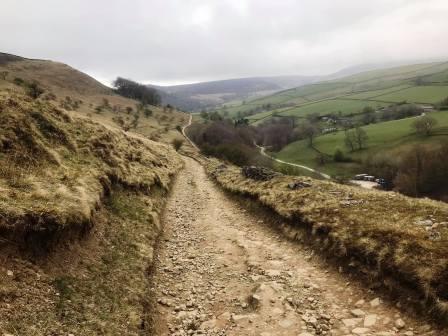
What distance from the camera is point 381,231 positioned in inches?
636

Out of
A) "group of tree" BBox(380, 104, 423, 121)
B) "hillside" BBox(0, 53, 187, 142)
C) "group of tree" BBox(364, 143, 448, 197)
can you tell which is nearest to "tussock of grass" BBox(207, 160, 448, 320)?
"group of tree" BBox(364, 143, 448, 197)

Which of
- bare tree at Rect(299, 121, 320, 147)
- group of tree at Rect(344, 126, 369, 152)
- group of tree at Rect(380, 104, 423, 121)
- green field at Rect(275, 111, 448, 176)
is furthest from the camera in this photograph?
group of tree at Rect(380, 104, 423, 121)

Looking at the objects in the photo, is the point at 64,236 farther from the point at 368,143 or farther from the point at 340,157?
the point at 368,143

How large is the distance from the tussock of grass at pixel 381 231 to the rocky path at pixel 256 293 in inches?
42.5

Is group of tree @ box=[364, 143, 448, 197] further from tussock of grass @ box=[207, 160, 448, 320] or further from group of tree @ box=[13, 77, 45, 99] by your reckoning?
group of tree @ box=[13, 77, 45, 99]

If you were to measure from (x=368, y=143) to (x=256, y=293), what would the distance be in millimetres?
146697

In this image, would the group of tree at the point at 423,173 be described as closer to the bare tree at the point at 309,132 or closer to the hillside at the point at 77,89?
the bare tree at the point at 309,132

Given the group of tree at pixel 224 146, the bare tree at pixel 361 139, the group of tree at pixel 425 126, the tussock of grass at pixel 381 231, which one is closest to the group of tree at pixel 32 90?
the tussock of grass at pixel 381 231

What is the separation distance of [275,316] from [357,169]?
408 feet

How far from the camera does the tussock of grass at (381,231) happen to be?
12688mm

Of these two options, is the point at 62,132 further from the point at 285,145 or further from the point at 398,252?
the point at 285,145

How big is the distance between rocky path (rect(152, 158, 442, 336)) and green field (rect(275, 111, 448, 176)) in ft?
377

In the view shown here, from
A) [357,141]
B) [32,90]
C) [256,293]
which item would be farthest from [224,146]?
[256,293]

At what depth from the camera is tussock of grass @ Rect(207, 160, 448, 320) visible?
41.6ft
